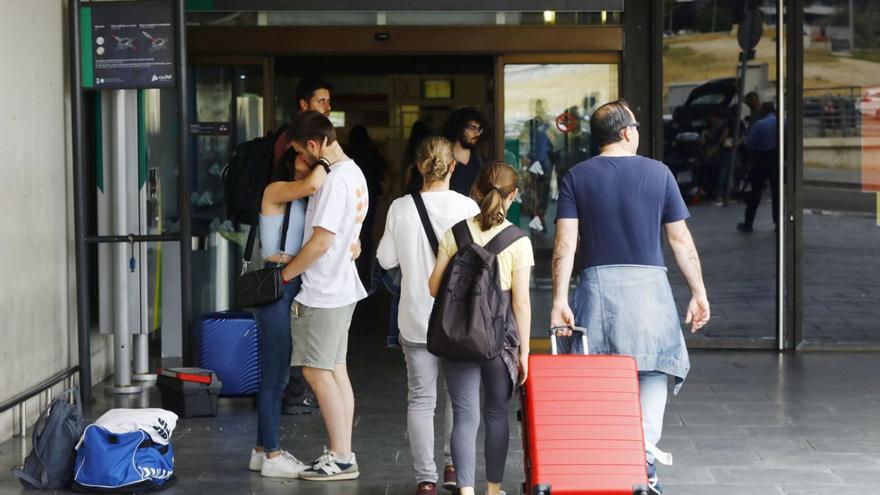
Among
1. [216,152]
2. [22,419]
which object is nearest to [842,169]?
[216,152]

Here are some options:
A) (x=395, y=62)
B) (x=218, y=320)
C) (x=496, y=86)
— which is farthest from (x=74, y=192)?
(x=395, y=62)

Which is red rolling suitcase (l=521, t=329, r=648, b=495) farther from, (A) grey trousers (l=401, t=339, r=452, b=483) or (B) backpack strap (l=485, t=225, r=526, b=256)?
(A) grey trousers (l=401, t=339, r=452, b=483)

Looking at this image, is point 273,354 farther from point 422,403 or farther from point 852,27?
point 852,27

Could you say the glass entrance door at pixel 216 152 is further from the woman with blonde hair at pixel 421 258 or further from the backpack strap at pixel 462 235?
the backpack strap at pixel 462 235

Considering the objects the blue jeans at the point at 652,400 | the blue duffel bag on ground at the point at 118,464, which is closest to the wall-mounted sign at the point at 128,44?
the blue duffel bag on ground at the point at 118,464

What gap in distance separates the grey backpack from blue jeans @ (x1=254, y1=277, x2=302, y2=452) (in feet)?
2.88

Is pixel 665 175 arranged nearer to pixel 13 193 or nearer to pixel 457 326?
pixel 457 326

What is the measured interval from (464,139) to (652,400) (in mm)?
2559

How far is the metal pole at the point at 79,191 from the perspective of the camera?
805 cm

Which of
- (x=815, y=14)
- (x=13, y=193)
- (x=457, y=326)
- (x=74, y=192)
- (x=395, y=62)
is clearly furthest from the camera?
(x=395, y=62)

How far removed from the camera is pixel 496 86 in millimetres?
10289

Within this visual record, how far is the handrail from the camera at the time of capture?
23.8ft

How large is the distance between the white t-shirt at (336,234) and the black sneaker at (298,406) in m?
1.94

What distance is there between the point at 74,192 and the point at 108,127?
2.66 ft
